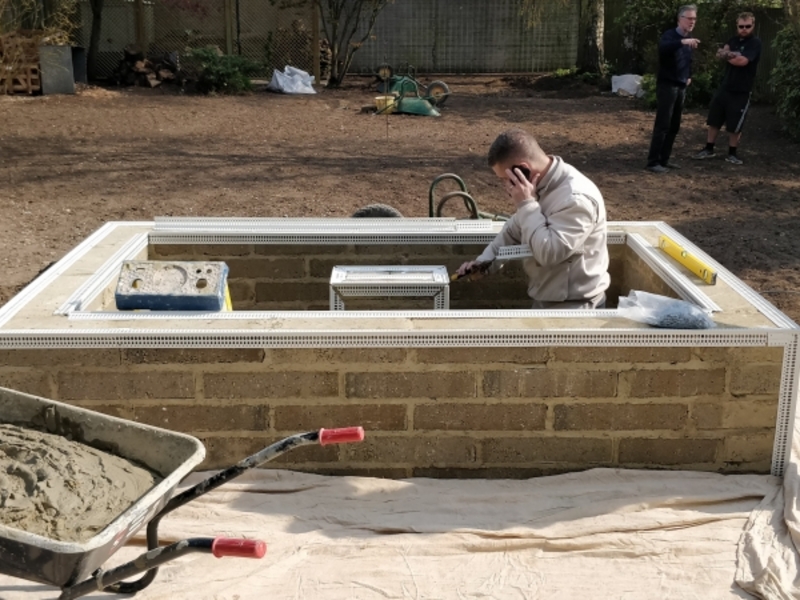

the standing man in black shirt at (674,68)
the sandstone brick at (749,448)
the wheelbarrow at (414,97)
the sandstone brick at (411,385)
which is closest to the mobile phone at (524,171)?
the sandstone brick at (411,385)

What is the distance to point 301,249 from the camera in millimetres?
Answer: 5129

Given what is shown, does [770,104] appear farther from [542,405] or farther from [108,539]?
[108,539]

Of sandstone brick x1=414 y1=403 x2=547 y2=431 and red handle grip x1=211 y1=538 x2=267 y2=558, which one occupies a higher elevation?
red handle grip x1=211 y1=538 x2=267 y2=558

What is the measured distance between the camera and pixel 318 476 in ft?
12.7

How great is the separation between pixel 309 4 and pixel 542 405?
58.3 ft

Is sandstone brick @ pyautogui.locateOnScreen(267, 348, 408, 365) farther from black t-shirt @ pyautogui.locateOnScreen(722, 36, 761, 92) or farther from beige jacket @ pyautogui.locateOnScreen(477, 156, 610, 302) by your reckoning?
black t-shirt @ pyautogui.locateOnScreen(722, 36, 761, 92)

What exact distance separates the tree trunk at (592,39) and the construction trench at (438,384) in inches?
665

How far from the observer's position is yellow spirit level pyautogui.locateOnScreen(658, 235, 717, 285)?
Result: 14.3ft

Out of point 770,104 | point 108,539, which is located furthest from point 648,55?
point 108,539

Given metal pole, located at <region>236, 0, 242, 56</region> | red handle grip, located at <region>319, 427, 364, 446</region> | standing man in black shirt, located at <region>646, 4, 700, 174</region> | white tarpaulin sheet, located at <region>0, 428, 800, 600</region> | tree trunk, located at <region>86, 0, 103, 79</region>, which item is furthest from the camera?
metal pole, located at <region>236, 0, 242, 56</region>

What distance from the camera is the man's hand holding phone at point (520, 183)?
4324 millimetres

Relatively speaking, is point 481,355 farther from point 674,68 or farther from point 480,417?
point 674,68

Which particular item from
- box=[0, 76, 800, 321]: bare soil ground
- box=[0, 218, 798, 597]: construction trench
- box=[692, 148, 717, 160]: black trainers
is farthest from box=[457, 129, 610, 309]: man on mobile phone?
box=[692, 148, 717, 160]: black trainers

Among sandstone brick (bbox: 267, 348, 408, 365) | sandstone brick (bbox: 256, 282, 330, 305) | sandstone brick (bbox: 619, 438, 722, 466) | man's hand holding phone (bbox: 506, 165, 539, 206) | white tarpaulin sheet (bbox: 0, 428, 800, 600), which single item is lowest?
white tarpaulin sheet (bbox: 0, 428, 800, 600)
